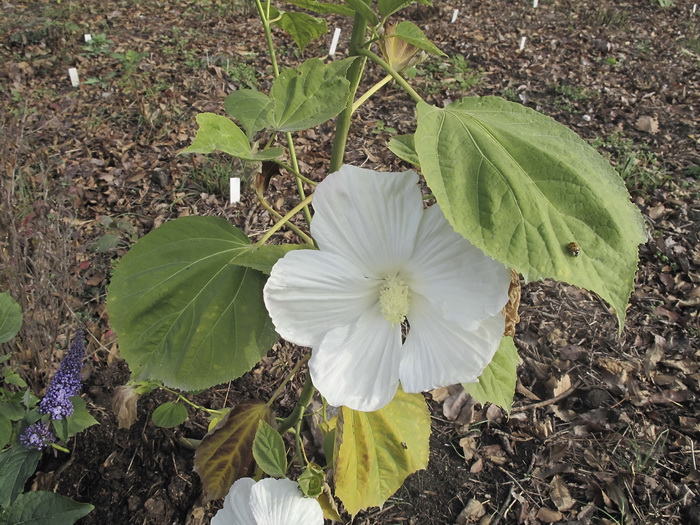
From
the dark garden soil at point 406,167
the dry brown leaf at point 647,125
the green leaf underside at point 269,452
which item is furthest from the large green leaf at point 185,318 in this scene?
the dry brown leaf at point 647,125

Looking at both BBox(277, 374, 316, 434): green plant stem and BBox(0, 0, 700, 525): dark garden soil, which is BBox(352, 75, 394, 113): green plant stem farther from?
BBox(0, 0, 700, 525): dark garden soil

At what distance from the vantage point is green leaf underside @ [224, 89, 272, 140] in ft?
2.79

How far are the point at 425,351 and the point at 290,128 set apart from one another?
369mm

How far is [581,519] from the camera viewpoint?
184 centimetres

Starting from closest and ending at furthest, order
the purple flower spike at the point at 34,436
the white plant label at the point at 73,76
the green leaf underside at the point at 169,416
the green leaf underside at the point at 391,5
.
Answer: the green leaf underside at the point at 391,5 < the purple flower spike at the point at 34,436 < the green leaf underside at the point at 169,416 < the white plant label at the point at 73,76

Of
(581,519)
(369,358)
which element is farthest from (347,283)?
(581,519)

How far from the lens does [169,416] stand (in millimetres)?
1642

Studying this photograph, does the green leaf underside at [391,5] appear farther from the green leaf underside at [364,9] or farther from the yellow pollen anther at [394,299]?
the yellow pollen anther at [394,299]

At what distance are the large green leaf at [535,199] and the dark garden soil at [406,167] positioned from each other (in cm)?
142

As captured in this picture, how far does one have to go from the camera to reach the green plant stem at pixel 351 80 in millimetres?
888

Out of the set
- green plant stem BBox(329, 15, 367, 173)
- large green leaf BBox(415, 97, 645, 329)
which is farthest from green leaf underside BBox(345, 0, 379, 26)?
large green leaf BBox(415, 97, 645, 329)

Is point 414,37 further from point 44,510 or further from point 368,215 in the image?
point 44,510

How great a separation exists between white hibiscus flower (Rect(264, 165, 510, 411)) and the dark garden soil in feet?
4.02

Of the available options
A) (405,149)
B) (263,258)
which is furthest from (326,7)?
(263,258)
